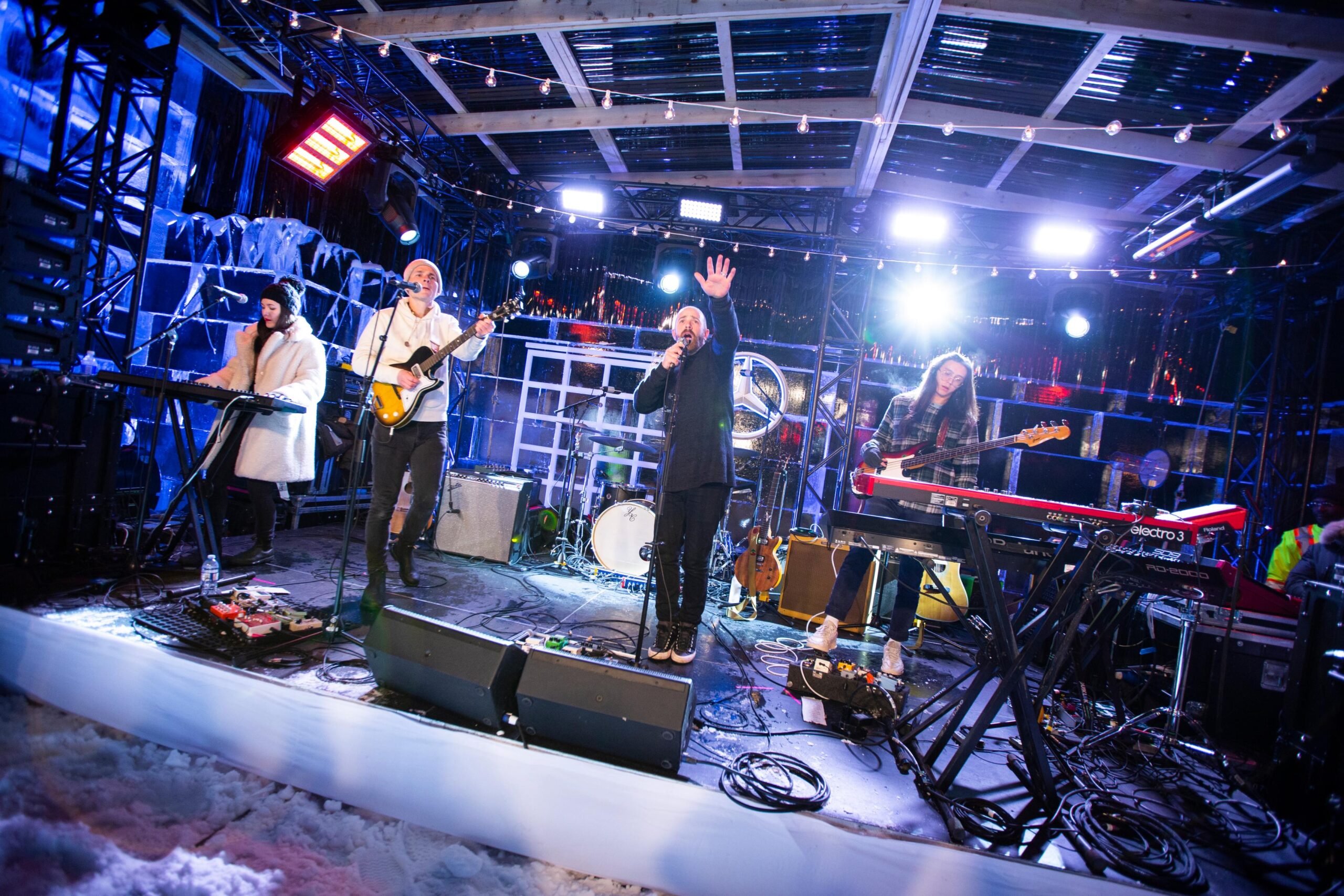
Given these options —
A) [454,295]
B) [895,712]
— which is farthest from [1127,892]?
[454,295]

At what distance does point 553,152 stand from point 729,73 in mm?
2780

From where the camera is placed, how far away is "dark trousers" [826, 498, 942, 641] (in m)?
3.47

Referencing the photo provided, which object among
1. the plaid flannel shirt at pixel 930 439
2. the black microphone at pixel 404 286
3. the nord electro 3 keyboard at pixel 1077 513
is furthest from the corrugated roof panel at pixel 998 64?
the black microphone at pixel 404 286

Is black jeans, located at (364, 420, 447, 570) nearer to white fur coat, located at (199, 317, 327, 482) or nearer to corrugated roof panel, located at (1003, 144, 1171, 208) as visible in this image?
white fur coat, located at (199, 317, 327, 482)

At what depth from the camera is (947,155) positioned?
647cm

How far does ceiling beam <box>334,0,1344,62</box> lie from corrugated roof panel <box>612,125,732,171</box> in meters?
1.75

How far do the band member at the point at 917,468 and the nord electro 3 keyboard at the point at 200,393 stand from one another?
11.6 ft

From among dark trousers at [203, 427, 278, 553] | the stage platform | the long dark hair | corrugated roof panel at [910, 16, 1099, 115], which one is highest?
corrugated roof panel at [910, 16, 1099, 115]

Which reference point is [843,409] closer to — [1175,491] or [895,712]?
[1175,491]

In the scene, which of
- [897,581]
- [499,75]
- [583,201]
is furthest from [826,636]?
[583,201]

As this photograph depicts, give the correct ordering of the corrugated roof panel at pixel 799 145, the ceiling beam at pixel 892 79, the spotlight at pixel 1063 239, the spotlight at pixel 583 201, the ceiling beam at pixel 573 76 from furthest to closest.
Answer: the spotlight at pixel 583 201 < the spotlight at pixel 1063 239 < the corrugated roof panel at pixel 799 145 < the ceiling beam at pixel 573 76 < the ceiling beam at pixel 892 79

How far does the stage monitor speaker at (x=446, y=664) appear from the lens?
204cm

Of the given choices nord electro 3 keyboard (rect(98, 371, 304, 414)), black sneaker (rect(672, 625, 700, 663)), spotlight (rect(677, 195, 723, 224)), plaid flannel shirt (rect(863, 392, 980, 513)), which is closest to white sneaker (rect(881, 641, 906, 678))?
plaid flannel shirt (rect(863, 392, 980, 513))

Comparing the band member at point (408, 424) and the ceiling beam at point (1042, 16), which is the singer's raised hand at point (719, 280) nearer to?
the band member at point (408, 424)
